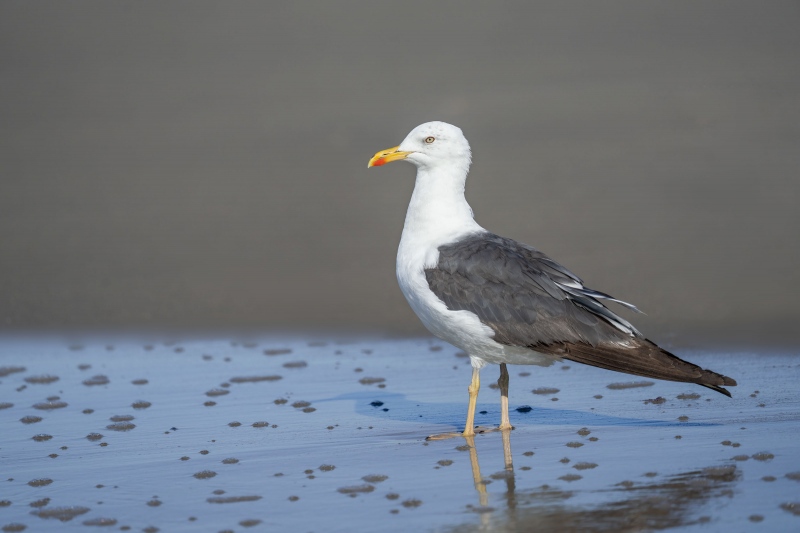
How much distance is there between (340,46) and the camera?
58.9 feet

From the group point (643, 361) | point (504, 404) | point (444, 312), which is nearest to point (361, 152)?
point (444, 312)

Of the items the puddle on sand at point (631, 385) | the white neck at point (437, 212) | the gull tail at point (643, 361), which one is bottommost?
the puddle on sand at point (631, 385)

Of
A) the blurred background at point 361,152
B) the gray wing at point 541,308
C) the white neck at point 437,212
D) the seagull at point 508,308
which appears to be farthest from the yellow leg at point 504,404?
the blurred background at point 361,152

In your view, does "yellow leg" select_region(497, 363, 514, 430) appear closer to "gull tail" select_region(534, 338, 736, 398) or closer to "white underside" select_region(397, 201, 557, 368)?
"white underside" select_region(397, 201, 557, 368)

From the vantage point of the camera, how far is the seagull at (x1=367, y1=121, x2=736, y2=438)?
7.02 meters

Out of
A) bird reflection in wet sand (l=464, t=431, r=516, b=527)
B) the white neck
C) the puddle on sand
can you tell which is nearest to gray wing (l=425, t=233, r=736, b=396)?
the white neck

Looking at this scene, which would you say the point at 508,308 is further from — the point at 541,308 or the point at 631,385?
the point at 631,385

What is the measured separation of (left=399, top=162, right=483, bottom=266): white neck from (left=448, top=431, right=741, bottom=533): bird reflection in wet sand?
2190 millimetres

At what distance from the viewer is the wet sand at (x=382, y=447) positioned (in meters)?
5.70

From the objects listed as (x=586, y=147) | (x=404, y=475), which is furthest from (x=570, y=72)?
(x=404, y=475)

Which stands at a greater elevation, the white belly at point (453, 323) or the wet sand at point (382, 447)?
the white belly at point (453, 323)

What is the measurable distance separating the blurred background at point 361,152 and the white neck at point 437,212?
3112 mm

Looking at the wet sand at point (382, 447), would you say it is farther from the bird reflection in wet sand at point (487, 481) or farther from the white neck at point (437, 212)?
the white neck at point (437, 212)

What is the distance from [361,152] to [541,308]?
8567 millimetres
